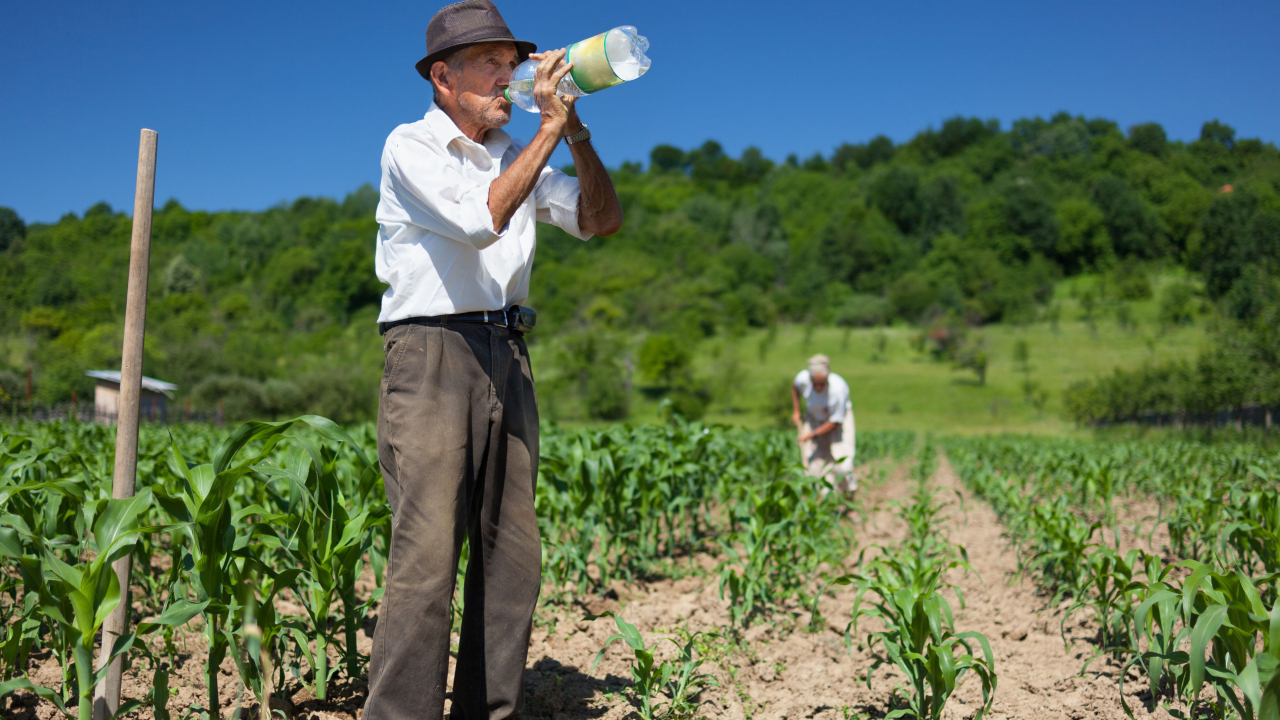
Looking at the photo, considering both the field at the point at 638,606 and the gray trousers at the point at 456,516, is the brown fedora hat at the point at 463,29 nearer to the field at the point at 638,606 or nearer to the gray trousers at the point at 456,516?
the gray trousers at the point at 456,516

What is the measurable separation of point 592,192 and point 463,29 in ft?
1.98

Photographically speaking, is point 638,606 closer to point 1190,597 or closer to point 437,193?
point 1190,597

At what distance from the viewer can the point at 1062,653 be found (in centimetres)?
383

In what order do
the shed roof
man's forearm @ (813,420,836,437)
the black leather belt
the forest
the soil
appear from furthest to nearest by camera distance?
the forest → the shed roof → man's forearm @ (813,420,836,437) → the soil → the black leather belt

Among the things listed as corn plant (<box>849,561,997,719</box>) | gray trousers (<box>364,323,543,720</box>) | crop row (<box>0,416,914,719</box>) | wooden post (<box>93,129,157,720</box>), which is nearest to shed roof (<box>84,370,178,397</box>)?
crop row (<box>0,416,914,719</box>)

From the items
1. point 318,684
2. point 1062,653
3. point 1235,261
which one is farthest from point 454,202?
point 1235,261

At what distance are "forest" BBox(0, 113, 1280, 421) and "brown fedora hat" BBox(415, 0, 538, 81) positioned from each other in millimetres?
31376

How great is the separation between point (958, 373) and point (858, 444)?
4207 centimetres

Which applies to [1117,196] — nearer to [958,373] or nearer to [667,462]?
[958,373]

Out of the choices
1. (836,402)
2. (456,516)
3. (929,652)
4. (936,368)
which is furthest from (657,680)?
(936,368)

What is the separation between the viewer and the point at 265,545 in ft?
12.6

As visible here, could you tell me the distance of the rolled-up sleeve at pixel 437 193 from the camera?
6.70ft

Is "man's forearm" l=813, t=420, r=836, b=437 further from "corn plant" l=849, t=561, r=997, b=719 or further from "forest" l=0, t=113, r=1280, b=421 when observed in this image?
"forest" l=0, t=113, r=1280, b=421

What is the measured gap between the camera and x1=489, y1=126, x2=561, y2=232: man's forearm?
208 cm
